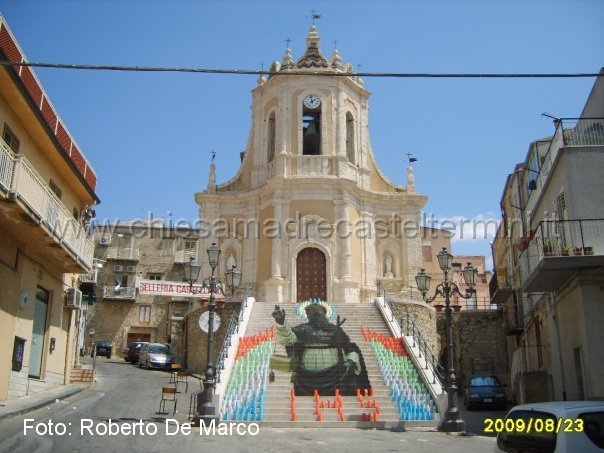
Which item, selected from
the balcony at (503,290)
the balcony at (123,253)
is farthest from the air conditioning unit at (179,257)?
the balcony at (503,290)

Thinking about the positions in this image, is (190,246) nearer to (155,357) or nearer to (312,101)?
(312,101)

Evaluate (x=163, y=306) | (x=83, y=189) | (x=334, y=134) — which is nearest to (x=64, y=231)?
(x=83, y=189)

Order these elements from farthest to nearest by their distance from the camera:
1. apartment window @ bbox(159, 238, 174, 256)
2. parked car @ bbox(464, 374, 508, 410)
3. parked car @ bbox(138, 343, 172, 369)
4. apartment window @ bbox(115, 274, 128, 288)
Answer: apartment window @ bbox(159, 238, 174, 256) → apartment window @ bbox(115, 274, 128, 288) → parked car @ bbox(138, 343, 172, 369) → parked car @ bbox(464, 374, 508, 410)

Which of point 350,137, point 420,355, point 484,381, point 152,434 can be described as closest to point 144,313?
point 350,137

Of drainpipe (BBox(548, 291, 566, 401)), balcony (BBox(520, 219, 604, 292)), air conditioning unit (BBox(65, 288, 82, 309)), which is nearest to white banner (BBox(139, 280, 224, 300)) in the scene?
air conditioning unit (BBox(65, 288, 82, 309))

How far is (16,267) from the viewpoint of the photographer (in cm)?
1705

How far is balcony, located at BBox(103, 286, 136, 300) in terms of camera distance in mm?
49688

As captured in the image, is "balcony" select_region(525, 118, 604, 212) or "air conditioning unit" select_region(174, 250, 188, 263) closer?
"balcony" select_region(525, 118, 604, 212)

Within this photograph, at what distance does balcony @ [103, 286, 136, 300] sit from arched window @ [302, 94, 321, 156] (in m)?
21.8

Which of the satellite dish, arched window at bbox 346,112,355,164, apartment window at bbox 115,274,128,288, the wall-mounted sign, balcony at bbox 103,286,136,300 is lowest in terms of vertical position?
the wall-mounted sign

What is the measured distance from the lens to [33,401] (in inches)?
654

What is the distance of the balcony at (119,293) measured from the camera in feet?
163

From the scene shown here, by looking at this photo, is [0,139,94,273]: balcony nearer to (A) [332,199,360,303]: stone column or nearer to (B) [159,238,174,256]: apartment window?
(A) [332,199,360,303]: stone column

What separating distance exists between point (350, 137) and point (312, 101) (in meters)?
3.04
